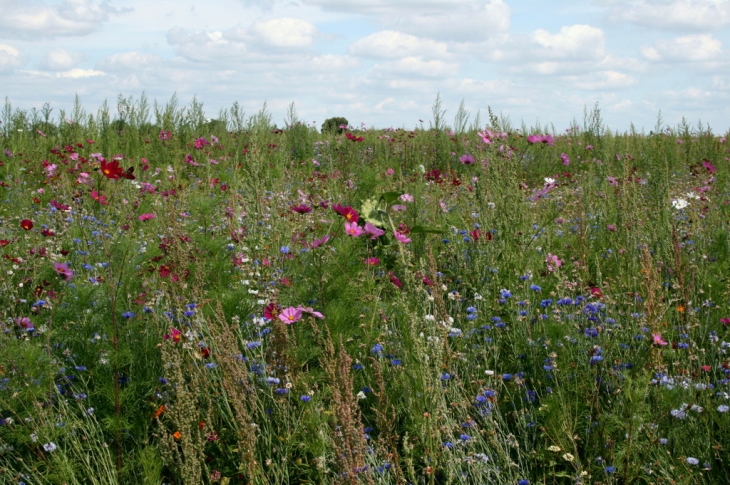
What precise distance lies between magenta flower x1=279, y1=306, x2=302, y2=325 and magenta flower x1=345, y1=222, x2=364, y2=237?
739 millimetres

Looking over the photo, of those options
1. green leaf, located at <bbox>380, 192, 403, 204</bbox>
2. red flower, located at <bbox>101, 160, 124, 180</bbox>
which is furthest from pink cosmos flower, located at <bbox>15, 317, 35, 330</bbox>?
green leaf, located at <bbox>380, 192, 403, 204</bbox>

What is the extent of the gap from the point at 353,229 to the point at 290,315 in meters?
0.81

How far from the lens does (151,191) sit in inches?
218

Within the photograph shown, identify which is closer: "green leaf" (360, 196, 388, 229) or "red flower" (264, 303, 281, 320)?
"red flower" (264, 303, 281, 320)

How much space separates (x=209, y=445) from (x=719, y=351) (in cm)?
221

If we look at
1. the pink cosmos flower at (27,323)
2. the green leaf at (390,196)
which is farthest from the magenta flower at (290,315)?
the pink cosmos flower at (27,323)

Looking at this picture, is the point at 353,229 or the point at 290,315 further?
the point at 353,229

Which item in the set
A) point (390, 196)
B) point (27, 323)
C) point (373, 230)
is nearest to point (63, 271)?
point (27, 323)

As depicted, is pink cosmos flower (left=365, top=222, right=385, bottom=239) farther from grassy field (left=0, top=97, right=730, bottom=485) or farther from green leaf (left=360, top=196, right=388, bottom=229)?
green leaf (left=360, top=196, right=388, bottom=229)

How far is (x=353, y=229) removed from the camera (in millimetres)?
3326

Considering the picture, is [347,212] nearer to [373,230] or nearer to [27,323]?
[373,230]

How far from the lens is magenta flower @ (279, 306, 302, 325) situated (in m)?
2.60

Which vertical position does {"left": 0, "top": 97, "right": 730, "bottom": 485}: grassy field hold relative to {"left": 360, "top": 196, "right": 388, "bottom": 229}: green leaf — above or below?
below

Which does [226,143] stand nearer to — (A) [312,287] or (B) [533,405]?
(A) [312,287]
